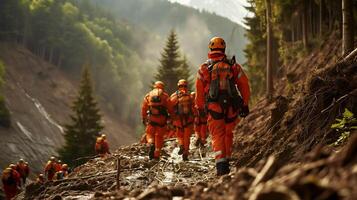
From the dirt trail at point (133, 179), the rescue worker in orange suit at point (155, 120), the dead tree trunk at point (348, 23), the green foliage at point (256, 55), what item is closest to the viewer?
the dirt trail at point (133, 179)

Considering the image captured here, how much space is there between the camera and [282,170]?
8.30 ft

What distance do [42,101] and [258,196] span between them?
251 feet

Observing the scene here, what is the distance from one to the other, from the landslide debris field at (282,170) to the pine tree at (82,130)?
2009cm

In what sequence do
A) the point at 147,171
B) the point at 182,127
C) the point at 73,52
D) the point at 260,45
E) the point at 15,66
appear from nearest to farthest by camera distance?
the point at 147,171, the point at 182,127, the point at 260,45, the point at 15,66, the point at 73,52

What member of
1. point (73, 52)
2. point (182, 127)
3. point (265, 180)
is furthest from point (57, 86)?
point (265, 180)

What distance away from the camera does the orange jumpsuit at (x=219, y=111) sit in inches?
301

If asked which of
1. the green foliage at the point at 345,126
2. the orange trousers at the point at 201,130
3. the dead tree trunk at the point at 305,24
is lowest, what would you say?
the green foliage at the point at 345,126

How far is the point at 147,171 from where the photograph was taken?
953 centimetres

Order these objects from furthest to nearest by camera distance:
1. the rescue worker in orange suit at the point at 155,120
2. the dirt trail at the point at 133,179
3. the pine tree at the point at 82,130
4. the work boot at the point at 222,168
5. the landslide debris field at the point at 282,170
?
the pine tree at the point at 82,130 → the rescue worker in orange suit at the point at 155,120 → the dirt trail at the point at 133,179 → the work boot at the point at 222,168 → the landslide debris field at the point at 282,170

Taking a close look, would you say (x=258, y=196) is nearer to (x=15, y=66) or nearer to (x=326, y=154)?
(x=326, y=154)

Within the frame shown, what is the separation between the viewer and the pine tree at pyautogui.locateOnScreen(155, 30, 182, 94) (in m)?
39.9

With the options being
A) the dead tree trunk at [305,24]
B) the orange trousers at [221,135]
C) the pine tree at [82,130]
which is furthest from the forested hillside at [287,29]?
the pine tree at [82,130]

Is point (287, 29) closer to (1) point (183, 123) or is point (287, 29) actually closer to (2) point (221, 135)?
(1) point (183, 123)

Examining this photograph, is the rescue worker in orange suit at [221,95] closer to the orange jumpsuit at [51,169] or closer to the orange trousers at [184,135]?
the orange trousers at [184,135]
